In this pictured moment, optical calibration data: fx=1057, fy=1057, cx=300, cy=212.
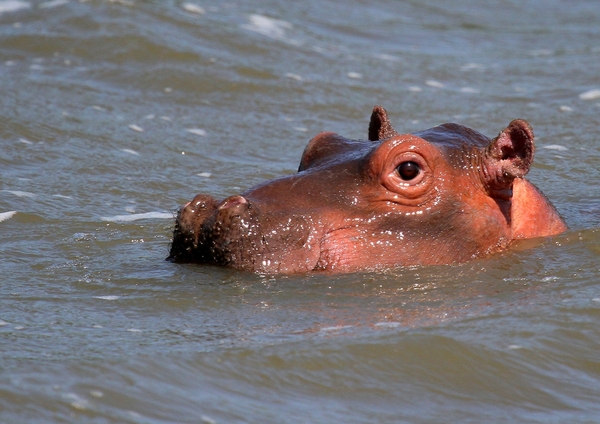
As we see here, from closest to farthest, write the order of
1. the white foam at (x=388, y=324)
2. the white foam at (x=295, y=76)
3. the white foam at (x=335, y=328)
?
the white foam at (x=335, y=328)
the white foam at (x=388, y=324)
the white foam at (x=295, y=76)

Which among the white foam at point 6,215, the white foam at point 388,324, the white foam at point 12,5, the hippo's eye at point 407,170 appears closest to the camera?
the white foam at point 388,324

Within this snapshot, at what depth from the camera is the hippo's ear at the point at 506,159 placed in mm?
6535

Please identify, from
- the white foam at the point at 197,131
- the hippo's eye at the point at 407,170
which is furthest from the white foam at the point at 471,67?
the hippo's eye at the point at 407,170

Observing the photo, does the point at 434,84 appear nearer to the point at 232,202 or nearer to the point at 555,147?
the point at 555,147

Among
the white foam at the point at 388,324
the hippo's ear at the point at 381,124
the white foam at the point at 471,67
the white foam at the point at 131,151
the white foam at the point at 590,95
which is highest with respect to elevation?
the white foam at the point at 471,67

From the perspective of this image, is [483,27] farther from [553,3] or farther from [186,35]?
[186,35]

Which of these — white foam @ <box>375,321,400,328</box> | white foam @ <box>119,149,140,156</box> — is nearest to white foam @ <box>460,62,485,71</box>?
white foam @ <box>119,149,140,156</box>

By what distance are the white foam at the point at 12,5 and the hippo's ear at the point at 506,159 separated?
11445 millimetres

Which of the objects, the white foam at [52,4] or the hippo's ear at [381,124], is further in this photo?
the white foam at [52,4]

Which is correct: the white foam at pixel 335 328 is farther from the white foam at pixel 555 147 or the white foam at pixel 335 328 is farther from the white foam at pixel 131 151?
the white foam at pixel 555 147

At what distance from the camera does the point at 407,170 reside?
248 inches

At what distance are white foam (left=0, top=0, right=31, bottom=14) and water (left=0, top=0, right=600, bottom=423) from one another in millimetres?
54

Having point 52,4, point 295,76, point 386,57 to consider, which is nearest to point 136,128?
point 295,76

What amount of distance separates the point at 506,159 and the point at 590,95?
7427 mm
